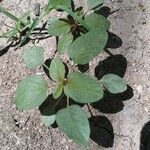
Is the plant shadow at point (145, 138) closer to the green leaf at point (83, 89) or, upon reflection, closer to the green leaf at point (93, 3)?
the green leaf at point (83, 89)

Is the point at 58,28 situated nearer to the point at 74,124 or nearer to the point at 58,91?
the point at 58,91

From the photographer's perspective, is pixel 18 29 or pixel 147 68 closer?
pixel 147 68

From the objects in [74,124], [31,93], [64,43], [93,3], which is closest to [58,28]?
[64,43]

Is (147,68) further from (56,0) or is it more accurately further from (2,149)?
(2,149)

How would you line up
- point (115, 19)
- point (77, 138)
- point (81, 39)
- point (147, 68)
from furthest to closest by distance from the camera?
point (115, 19) < point (147, 68) < point (81, 39) < point (77, 138)

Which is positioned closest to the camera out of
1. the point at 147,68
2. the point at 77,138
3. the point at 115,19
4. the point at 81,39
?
the point at 77,138

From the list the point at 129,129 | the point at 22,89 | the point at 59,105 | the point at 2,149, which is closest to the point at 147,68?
the point at 129,129

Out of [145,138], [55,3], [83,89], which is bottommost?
[145,138]

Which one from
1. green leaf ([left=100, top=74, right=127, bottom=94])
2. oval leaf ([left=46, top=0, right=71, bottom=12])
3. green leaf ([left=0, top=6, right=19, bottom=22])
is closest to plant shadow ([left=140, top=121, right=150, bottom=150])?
green leaf ([left=100, top=74, right=127, bottom=94])
